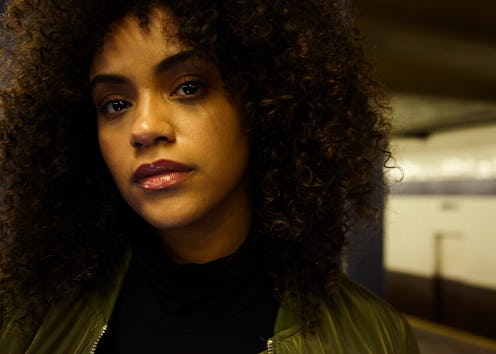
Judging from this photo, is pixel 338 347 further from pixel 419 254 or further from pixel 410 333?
pixel 419 254

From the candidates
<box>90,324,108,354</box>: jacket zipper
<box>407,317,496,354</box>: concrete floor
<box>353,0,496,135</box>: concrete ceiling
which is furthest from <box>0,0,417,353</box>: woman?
<box>407,317,496,354</box>: concrete floor

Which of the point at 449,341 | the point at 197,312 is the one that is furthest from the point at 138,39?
the point at 449,341

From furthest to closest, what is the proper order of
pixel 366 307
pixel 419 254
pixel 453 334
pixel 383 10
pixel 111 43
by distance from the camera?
pixel 419 254 → pixel 453 334 → pixel 383 10 → pixel 366 307 → pixel 111 43

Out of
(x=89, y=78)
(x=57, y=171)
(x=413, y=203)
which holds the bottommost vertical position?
(x=413, y=203)

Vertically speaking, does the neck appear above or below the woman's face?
below

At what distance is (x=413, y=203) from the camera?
6.42 metres

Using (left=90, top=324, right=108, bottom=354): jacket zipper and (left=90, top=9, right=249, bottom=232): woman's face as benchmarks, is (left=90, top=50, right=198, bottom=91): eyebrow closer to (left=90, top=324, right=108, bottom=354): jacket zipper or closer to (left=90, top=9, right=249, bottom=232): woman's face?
(left=90, top=9, right=249, bottom=232): woman's face

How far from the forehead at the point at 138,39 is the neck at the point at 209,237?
29cm

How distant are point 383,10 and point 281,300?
1.85 meters

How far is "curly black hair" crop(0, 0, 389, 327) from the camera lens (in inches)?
34.1

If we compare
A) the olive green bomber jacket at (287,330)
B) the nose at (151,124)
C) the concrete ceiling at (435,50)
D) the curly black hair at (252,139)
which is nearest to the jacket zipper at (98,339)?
the olive green bomber jacket at (287,330)

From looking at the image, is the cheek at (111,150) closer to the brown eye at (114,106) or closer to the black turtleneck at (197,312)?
the brown eye at (114,106)

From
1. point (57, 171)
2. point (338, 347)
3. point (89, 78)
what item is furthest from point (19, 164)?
point (338, 347)

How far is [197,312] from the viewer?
0.84m
